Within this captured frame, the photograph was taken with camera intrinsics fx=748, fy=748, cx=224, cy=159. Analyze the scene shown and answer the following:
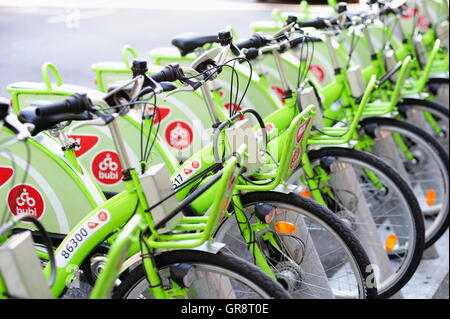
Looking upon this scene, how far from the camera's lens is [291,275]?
3.32 metres

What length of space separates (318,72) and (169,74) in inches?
113

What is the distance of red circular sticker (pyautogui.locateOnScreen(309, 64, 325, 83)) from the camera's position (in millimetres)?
5480

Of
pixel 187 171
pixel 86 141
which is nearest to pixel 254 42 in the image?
pixel 187 171

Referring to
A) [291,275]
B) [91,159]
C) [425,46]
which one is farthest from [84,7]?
[291,275]

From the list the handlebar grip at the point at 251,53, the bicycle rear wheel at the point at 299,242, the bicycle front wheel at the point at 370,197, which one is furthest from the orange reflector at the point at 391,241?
the handlebar grip at the point at 251,53

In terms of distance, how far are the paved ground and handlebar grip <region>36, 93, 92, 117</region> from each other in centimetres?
271

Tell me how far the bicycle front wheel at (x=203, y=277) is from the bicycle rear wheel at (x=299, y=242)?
1.24 ft

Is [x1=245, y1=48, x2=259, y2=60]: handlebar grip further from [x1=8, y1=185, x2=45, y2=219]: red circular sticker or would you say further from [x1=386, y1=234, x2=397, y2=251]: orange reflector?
[x1=386, y1=234, x2=397, y2=251]: orange reflector

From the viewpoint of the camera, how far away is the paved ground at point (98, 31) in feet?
17.1

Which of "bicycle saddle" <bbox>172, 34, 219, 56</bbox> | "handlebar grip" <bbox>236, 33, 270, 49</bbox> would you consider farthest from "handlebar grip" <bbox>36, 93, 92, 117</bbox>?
"bicycle saddle" <bbox>172, 34, 219, 56</bbox>

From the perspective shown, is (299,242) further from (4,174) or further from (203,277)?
(4,174)

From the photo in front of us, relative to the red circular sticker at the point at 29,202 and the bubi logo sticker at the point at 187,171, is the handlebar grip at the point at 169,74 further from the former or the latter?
the red circular sticker at the point at 29,202
